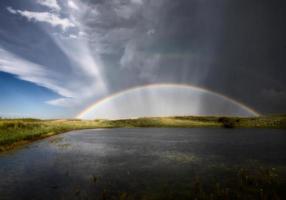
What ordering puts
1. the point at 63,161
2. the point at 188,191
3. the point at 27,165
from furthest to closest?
Result: 1. the point at 63,161
2. the point at 27,165
3. the point at 188,191

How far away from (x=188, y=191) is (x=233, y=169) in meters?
9.88

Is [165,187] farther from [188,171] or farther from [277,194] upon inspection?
[277,194]

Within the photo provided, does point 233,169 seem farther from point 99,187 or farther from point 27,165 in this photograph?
point 27,165

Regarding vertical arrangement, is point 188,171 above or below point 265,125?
below

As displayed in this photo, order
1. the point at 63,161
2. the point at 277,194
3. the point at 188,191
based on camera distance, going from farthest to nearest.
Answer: the point at 63,161
the point at 188,191
the point at 277,194

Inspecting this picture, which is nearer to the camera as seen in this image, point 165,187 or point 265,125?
point 165,187

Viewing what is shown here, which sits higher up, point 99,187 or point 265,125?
point 265,125

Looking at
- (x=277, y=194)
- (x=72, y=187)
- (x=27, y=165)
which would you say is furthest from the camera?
(x=27, y=165)

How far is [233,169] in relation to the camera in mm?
25906

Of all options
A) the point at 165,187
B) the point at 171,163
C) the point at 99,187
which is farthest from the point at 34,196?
the point at 171,163

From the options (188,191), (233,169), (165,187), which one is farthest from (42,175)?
(233,169)

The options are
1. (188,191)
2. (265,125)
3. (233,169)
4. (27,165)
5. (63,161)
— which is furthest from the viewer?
(265,125)

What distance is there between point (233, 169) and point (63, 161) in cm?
2018

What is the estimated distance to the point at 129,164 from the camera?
29281mm
